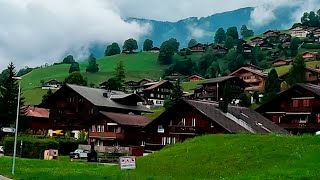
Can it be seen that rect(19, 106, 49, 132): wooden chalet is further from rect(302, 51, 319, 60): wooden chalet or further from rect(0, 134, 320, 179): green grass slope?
rect(302, 51, 319, 60): wooden chalet

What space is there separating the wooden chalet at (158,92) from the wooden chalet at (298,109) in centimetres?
7721

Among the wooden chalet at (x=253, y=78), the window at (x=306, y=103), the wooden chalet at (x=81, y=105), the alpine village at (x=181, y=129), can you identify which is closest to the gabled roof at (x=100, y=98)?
the wooden chalet at (x=81, y=105)

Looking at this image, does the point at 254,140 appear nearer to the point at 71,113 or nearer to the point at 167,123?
the point at 167,123

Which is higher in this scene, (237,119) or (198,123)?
(237,119)

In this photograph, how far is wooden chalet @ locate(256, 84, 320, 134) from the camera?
81125 mm

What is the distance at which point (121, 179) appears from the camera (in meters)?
28.0

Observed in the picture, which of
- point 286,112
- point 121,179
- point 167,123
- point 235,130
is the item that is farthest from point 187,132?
point 121,179

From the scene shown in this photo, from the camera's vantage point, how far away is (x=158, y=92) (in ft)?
536

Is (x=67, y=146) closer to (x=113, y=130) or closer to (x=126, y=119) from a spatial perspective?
(x=113, y=130)

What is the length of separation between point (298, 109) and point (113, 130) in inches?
1148

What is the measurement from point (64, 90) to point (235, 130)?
174 ft

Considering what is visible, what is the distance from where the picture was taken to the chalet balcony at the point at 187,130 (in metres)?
70.4

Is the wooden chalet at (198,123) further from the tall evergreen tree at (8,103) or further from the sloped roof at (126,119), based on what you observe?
the tall evergreen tree at (8,103)

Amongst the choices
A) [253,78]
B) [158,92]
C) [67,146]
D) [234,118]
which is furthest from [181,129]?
[158,92]
